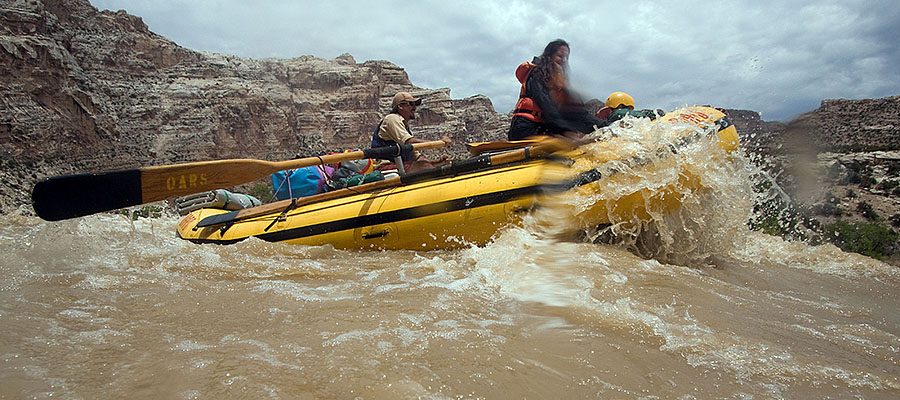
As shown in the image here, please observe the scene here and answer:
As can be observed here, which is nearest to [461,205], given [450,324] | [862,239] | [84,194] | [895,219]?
[450,324]

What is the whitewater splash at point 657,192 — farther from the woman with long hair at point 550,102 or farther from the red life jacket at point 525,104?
the red life jacket at point 525,104

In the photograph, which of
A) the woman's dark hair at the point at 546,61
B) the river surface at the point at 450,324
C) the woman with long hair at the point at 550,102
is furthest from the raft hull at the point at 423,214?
the woman's dark hair at the point at 546,61

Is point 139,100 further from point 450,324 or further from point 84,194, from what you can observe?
point 450,324

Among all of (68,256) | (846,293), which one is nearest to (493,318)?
(846,293)

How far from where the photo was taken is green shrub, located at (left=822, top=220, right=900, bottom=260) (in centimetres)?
748

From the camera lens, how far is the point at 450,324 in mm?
2223

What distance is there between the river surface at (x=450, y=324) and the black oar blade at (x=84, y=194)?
395mm

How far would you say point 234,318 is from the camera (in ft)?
7.69

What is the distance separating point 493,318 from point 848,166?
60.3 ft

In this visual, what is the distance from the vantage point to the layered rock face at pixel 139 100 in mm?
21938

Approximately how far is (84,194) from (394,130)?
10.2 ft

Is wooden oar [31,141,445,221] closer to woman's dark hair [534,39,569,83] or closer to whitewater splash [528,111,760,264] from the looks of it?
woman's dark hair [534,39,569,83]

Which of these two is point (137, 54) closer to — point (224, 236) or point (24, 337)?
point (224, 236)

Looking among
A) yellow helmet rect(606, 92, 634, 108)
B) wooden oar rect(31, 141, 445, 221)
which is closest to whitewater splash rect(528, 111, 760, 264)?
yellow helmet rect(606, 92, 634, 108)
